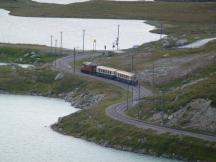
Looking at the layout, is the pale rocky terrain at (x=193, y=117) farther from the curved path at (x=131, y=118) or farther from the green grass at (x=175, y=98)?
the curved path at (x=131, y=118)

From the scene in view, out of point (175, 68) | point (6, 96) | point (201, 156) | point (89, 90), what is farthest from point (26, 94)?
point (201, 156)

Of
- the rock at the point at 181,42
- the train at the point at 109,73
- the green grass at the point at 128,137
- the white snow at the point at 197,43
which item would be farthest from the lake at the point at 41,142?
→ the rock at the point at 181,42

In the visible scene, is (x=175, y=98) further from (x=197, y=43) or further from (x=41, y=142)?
(x=197, y=43)

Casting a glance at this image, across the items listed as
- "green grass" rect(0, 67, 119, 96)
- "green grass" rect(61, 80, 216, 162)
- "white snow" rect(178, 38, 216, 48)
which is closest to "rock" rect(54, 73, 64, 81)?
"green grass" rect(0, 67, 119, 96)

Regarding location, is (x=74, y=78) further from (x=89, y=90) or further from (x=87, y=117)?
(x=87, y=117)

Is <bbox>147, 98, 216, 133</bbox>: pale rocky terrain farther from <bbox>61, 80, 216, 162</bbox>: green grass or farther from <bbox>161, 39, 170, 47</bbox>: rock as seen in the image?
<bbox>161, 39, 170, 47</bbox>: rock
